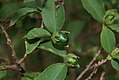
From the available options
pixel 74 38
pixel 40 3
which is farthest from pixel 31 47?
pixel 74 38

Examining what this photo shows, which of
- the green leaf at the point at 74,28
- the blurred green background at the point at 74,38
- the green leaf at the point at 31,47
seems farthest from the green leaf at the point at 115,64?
the green leaf at the point at 74,28

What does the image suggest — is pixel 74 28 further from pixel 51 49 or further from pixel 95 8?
pixel 51 49

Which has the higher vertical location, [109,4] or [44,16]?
[44,16]

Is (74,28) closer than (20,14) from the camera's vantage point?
No

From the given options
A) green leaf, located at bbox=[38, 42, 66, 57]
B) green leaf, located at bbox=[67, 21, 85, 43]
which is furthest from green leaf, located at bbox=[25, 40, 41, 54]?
green leaf, located at bbox=[67, 21, 85, 43]

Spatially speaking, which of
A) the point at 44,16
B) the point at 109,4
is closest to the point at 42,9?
the point at 44,16

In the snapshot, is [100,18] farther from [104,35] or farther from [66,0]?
[66,0]
